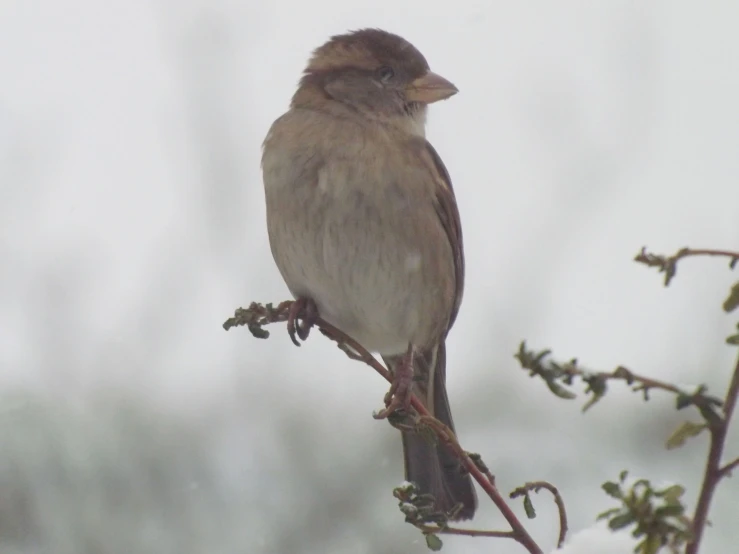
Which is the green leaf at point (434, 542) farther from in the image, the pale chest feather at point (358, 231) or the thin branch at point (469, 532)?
the pale chest feather at point (358, 231)

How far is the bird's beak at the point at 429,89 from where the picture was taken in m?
3.53

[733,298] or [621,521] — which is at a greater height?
[733,298]

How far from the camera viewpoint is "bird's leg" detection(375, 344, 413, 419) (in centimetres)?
175

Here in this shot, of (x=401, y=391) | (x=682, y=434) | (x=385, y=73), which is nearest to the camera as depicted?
(x=682, y=434)

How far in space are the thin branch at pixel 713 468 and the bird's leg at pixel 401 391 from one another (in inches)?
36.1

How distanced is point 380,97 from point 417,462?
1.21 meters

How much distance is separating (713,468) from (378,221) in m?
2.38

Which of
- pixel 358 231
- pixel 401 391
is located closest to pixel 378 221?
pixel 358 231

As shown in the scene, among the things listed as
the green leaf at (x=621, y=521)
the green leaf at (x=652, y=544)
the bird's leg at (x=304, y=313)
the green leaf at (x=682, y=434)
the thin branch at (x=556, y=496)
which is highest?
the green leaf at (x=682, y=434)

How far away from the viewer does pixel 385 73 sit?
12.1ft

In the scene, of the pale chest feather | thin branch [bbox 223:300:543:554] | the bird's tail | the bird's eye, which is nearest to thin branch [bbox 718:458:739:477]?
thin branch [bbox 223:300:543:554]

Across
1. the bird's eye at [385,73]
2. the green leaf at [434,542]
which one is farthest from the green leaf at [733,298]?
the bird's eye at [385,73]

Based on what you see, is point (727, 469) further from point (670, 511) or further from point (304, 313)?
point (304, 313)

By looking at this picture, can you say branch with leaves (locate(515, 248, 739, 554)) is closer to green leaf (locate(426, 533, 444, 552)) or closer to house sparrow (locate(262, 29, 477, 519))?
green leaf (locate(426, 533, 444, 552))
